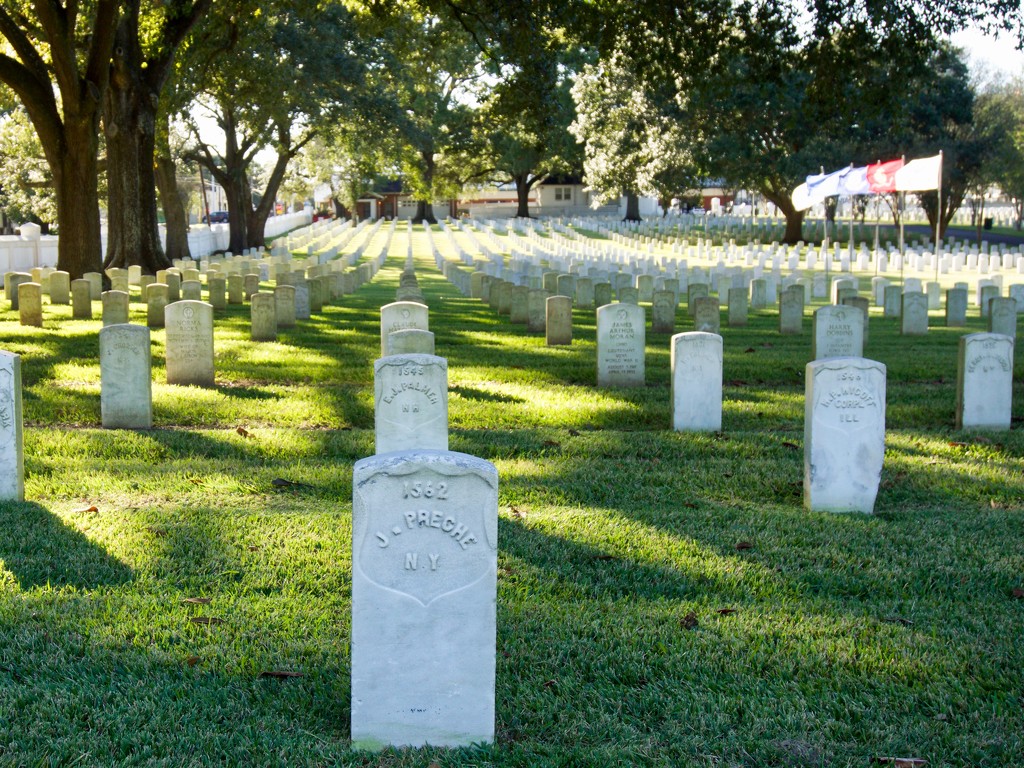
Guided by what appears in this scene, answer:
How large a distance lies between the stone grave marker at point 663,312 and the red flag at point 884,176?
8492 millimetres

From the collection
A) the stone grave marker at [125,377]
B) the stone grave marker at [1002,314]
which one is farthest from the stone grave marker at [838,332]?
the stone grave marker at [125,377]

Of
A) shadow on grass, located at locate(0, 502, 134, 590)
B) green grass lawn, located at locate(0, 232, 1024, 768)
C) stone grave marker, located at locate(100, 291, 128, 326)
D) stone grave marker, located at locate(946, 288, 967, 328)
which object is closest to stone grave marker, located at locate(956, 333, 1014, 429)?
green grass lawn, located at locate(0, 232, 1024, 768)

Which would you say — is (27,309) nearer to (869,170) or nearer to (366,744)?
(366,744)

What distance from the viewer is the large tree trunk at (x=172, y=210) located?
3734cm

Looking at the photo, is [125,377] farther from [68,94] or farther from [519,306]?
[68,94]

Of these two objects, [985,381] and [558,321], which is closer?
[985,381]

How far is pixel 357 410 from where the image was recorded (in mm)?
11102

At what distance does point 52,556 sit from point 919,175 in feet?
67.4

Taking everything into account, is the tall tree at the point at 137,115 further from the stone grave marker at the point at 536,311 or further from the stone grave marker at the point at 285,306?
the stone grave marker at the point at 536,311

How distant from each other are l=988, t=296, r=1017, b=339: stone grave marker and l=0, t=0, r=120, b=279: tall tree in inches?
627

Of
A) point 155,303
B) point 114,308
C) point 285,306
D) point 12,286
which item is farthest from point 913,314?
point 12,286

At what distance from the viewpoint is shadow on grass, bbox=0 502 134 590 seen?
5887 mm

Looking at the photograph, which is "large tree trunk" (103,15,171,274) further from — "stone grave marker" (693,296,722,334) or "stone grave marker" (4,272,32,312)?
"stone grave marker" (693,296,722,334)

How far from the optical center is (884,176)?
24875 mm
